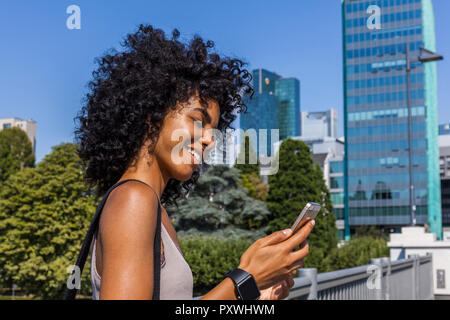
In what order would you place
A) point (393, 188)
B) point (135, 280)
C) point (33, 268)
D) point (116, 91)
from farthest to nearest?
1. point (393, 188)
2. point (33, 268)
3. point (116, 91)
4. point (135, 280)

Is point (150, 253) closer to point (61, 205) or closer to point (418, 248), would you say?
point (418, 248)

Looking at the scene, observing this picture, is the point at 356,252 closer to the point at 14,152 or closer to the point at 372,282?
the point at 372,282

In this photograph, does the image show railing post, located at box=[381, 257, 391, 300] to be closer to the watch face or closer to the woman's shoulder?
the watch face

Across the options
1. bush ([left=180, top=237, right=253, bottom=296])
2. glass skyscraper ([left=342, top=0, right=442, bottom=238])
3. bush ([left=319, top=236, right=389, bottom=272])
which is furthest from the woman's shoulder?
glass skyscraper ([left=342, top=0, right=442, bottom=238])

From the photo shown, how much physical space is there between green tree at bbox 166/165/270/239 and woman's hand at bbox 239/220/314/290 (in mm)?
25303

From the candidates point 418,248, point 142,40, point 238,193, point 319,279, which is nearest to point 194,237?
point 238,193

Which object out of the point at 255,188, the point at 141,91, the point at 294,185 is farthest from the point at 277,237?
the point at 255,188

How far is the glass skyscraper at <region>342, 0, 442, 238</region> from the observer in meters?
72.8

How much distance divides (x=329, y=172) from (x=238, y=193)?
56.4m

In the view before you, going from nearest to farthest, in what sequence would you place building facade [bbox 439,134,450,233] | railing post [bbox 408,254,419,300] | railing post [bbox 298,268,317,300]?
railing post [bbox 298,268,317,300] → railing post [bbox 408,254,419,300] → building facade [bbox 439,134,450,233]

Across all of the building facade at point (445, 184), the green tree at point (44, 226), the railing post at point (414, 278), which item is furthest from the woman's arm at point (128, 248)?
the building facade at point (445, 184)

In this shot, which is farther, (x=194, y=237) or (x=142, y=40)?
(x=194, y=237)
